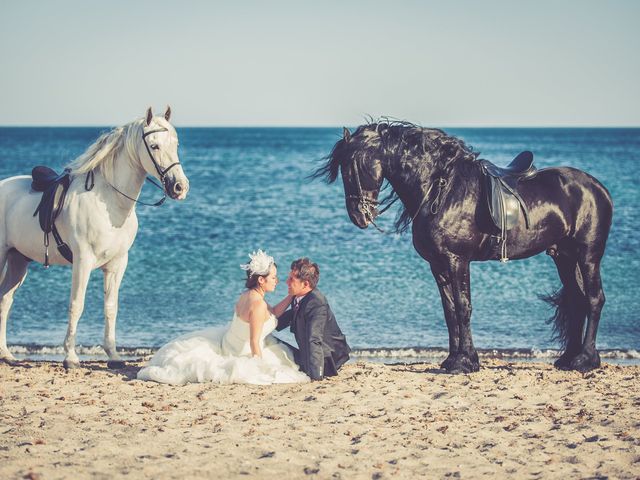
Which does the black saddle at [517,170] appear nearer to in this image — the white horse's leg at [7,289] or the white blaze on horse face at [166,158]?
the white blaze on horse face at [166,158]

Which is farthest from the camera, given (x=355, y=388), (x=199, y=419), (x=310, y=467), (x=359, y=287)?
(x=359, y=287)

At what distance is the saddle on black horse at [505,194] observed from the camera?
24.7 ft

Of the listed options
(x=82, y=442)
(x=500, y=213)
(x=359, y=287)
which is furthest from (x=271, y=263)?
(x=359, y=287)

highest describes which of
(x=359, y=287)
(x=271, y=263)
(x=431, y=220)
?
(x=431, y=220)

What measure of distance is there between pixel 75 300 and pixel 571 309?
4755mm

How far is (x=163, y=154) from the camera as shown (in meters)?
7.47

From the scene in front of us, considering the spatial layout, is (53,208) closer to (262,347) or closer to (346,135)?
(262,347)

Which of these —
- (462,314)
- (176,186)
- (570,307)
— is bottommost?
(462,314)

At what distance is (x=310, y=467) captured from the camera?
5.39 metres

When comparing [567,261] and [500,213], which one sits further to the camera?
[567,261]

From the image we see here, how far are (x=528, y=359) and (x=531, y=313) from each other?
110 inches

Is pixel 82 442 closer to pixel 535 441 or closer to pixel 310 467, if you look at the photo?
pixel 310 467

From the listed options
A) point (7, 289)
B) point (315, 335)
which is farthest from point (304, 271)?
point (7, 289)

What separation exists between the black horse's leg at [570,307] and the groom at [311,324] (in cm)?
224
